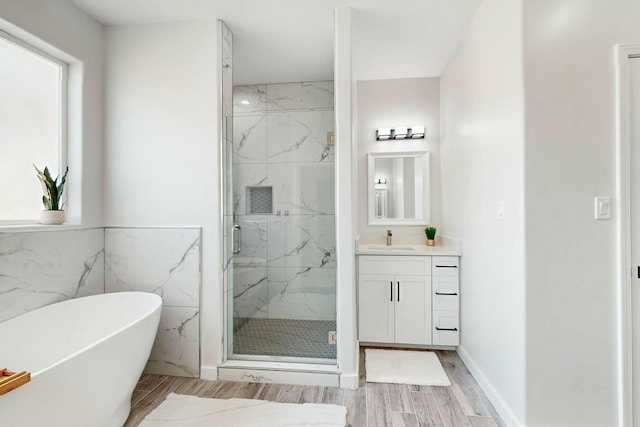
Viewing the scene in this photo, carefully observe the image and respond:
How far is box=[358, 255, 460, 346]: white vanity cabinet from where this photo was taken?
2689mm

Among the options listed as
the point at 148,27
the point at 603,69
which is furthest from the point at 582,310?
the point at 148,27

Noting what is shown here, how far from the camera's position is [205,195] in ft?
7.53

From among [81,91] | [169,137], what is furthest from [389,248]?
[81,91]

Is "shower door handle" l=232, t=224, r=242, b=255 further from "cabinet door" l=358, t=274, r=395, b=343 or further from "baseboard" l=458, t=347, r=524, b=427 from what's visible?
"baseboard" l=458, t=347, r=524, b=427

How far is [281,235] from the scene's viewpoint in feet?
8.18

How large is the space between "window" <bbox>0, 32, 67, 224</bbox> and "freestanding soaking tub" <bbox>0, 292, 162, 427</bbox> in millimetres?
723

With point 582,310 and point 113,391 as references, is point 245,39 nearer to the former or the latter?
point 113,391

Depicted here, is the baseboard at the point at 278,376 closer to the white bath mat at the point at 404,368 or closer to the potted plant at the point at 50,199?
the white bath mat at the point at 404,368

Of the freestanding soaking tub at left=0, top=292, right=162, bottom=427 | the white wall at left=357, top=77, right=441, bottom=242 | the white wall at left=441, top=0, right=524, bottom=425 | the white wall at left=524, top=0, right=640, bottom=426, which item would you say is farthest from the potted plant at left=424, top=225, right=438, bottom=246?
the freestanding soaking tub at left=0, top=292, right=162, bottom=427

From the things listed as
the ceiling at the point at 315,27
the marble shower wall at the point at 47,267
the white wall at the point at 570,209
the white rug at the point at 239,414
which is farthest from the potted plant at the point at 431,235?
the marble shower wall at the point at 47,267

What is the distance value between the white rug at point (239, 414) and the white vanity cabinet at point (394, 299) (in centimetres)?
99

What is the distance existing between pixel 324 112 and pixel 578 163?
5.44ft

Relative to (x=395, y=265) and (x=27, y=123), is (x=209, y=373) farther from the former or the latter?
(x=27, y=123)

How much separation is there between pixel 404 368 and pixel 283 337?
1003 millimetres
